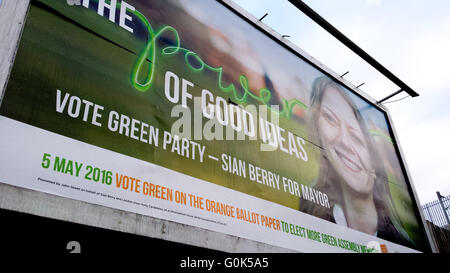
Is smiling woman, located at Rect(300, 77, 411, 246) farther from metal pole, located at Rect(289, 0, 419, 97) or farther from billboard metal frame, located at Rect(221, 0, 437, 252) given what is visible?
metal pole, located at Rect(289, 0, 419, 97)

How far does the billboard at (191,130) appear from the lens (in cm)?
311

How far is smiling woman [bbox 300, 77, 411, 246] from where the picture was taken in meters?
5.58

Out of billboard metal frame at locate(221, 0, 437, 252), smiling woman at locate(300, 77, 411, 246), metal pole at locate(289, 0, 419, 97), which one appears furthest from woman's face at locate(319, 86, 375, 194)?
metal pole at locate(289, 0, 419, 97)

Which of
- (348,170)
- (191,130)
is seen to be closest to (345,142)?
(348,170)

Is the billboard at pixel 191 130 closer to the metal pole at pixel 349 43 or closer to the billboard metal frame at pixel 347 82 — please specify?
the billboard metal frame at pixel 347 82

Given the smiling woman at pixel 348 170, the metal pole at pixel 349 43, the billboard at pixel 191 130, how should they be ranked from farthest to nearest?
the metal pole at pixel 349 43 < the smiling woman at pixel 348 170 < the billboard at pixel 191 130

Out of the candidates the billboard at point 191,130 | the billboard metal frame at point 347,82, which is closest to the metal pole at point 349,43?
the billboard metal frame at point 347,82

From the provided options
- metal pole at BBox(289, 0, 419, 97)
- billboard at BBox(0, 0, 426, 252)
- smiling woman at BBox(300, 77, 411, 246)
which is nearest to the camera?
billboard at BBox(0, 0, 426, 252)

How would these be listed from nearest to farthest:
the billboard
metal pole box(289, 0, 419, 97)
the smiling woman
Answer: the billboard → the smiling woman → metal pole box(289, 0, 419, 97)

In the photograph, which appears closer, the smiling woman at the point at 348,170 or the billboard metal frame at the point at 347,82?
the smiling woman at the point at 348,170

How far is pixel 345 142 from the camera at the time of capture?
21.5 ft
